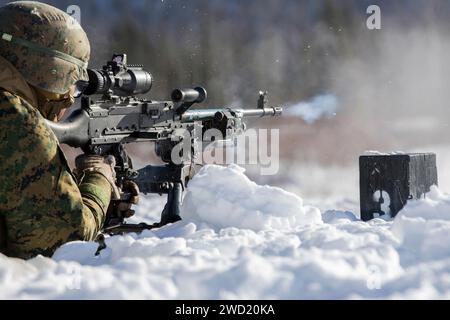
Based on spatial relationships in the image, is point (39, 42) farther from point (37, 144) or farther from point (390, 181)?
point (390, 181)

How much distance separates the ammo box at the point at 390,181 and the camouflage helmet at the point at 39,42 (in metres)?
3.41

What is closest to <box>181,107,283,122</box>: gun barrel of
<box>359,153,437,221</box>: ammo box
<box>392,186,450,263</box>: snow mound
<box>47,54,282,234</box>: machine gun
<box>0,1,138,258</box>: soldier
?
<box>47,54,282,234</box>: machine gun

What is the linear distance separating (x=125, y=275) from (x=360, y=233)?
155cm

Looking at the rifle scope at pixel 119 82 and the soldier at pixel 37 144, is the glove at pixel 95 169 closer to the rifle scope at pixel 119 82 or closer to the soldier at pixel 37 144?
the soldier at pixel 37 144

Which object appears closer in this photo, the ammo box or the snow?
the snow

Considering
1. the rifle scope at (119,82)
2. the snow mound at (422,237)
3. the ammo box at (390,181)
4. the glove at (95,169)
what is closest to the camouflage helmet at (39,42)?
the glove at (95,169)

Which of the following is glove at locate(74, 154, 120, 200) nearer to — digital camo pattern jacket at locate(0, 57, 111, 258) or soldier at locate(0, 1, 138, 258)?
soldier at locate(0, 1, 138, 258)

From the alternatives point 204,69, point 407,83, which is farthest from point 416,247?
point 407,83

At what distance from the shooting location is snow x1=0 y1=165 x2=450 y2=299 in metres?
2.83

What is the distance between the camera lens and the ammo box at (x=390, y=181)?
614 centimetres

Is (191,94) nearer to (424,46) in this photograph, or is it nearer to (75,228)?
(75,228)

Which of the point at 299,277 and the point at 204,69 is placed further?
the point at 204,69
